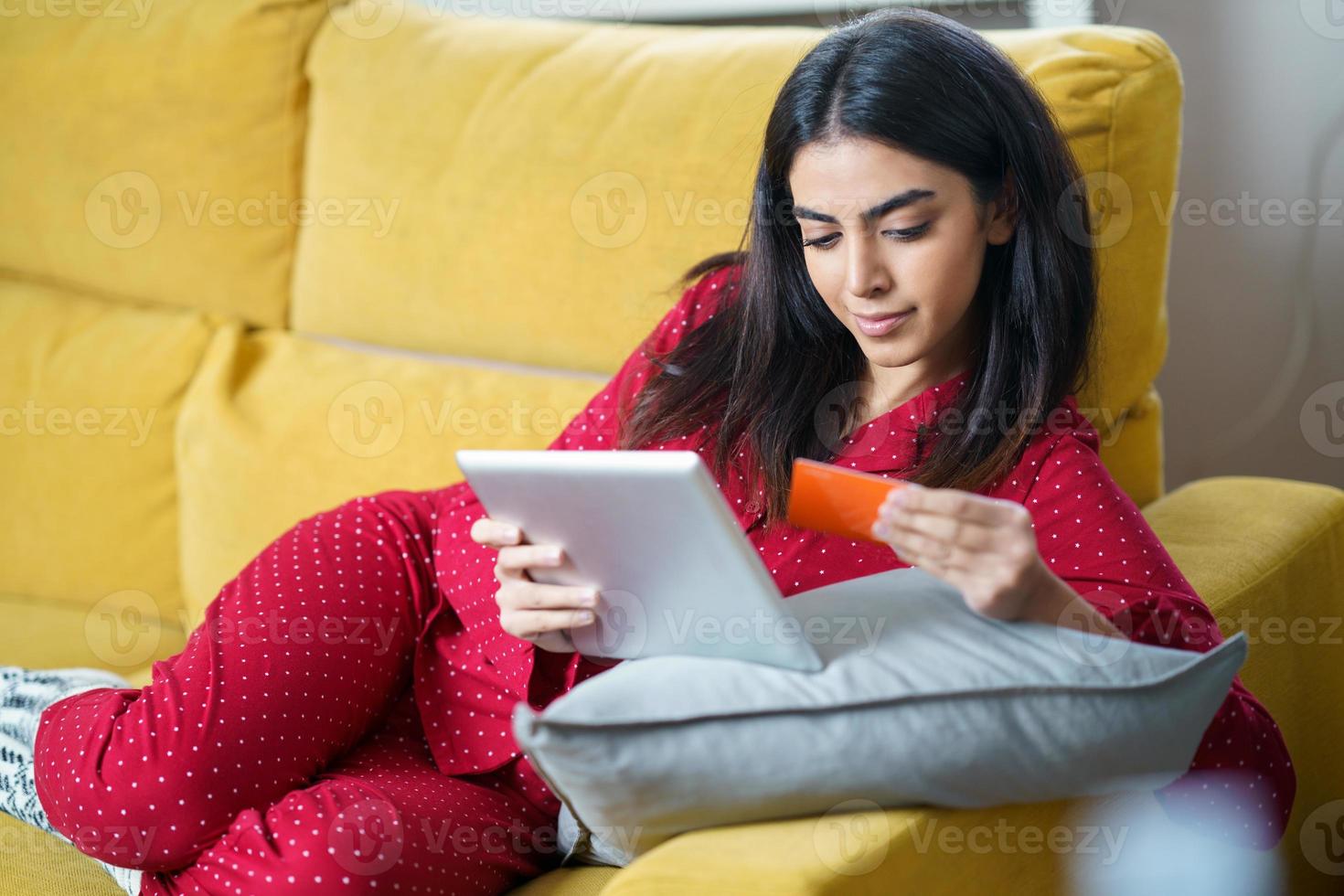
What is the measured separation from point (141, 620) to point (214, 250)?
0.48 m

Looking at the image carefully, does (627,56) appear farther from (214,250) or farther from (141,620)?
(141,620)

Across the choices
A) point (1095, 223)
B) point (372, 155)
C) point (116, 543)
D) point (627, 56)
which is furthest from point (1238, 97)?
point (116, 543)

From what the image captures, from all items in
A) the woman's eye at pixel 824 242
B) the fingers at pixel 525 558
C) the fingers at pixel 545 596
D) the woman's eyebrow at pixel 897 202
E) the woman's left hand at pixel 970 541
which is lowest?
the fingers at pixel 545 596

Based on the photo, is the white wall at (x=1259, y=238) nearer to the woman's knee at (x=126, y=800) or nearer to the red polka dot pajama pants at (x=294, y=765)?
the red polka dot pajama pants at (x=294, y=765)

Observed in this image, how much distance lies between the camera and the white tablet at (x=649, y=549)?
840 mm

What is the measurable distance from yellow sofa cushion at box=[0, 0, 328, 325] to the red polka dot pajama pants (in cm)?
60

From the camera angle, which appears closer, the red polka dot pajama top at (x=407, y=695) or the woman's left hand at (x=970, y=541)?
the woman's left hand at (x=970, y=541)

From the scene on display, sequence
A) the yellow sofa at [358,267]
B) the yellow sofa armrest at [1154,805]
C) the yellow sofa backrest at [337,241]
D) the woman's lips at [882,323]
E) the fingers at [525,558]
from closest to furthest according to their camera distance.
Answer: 1. the yellow sofa armrest at [1154,805]
2. the fingers at [525,558]
3. the woman's lips at [882,323]
4. the yellow sofa at [358,267]
5. the yellow sofa backrest at [337,241]

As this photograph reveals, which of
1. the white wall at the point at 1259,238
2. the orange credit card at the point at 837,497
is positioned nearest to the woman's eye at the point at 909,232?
the orange credit card at the point at 837,497

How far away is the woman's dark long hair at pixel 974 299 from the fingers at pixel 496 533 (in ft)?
0.88

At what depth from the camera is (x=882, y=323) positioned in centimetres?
110

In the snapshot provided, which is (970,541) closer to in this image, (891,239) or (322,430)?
(891,239)

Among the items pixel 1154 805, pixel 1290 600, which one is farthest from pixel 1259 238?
pixel 1154 805

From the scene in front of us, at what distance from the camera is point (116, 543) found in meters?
1.70
